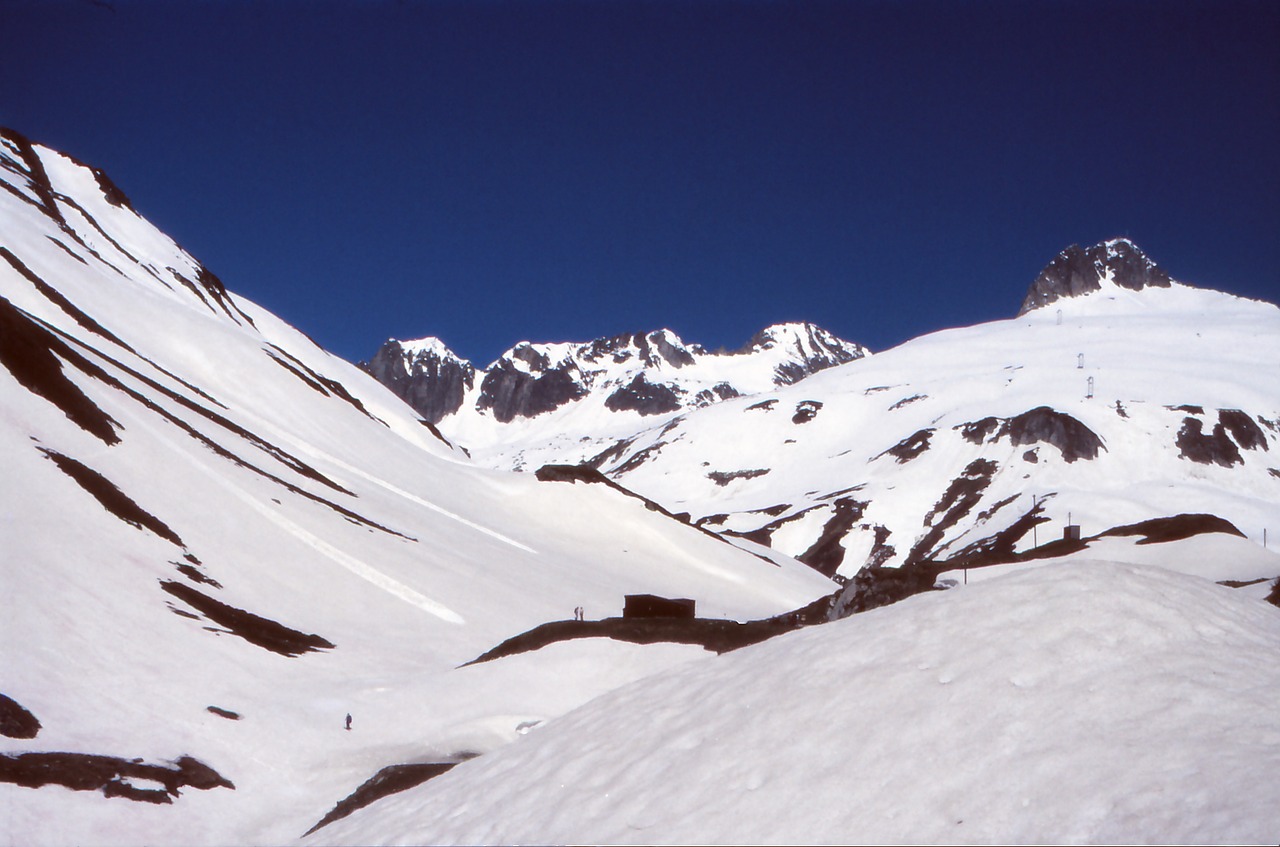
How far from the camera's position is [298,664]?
117ft

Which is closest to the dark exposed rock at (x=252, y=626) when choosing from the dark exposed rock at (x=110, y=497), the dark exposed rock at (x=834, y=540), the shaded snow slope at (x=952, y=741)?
the dark exposed rock at (x=110, y=497)

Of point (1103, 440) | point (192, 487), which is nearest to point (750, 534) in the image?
point (1103, 440)

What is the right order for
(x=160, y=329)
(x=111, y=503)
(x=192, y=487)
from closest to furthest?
1. (x=111, y=503)
2. (x=192, y=487)
3. (x=160, y=329)

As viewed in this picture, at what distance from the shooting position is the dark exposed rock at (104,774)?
20.9 meters

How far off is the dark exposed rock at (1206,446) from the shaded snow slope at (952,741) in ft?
607

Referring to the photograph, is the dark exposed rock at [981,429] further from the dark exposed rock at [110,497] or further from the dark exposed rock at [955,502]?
the dark exposed rock at [110,497]

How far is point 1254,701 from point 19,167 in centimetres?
11774

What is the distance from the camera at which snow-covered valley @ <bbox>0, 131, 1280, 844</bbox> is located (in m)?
7.45

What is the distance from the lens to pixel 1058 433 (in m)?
175

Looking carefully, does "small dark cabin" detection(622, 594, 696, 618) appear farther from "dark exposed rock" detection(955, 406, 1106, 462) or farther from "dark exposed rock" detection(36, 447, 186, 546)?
"dark exposed rock" detection(955, 406, 1106, 462)

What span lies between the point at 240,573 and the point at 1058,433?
154m

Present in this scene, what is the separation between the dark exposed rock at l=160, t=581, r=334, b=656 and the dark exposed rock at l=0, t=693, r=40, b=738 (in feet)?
41.7

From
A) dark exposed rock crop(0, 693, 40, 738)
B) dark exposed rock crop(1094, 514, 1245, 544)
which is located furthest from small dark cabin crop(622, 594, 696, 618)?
dark exposed rock crop(1094, 514, 1245, 544)

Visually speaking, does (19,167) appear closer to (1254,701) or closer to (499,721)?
(499,721)
